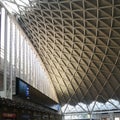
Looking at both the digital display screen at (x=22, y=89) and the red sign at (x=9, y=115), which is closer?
the red sign at (x=9, y=115)

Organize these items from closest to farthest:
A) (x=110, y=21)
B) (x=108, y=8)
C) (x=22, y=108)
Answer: (x=22, y=108), (x=108, y=8), (x=110, y=21)

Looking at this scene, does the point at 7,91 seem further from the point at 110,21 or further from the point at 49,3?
the point at 110,21

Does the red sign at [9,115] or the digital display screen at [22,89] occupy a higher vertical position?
the digital display screen at [22,89]

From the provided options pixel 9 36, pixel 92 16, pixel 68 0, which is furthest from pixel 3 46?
pixel 92 16

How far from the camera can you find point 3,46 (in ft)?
141

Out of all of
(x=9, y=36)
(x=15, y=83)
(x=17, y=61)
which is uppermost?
(x=9, y=36)

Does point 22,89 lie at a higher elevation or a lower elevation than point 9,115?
higher

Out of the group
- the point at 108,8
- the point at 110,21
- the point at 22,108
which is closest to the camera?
the point at 22,108

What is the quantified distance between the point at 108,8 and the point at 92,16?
12.8 ft

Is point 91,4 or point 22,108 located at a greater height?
point 91,4

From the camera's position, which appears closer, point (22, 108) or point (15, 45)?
point (22, 108)

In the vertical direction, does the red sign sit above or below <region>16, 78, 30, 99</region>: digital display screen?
below

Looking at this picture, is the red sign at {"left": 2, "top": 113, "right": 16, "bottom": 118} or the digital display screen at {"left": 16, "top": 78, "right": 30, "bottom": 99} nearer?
the red sign at {"left": 2, "top": 113, "right": 16, "bottom": 118}

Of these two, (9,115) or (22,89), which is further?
(22,89)
